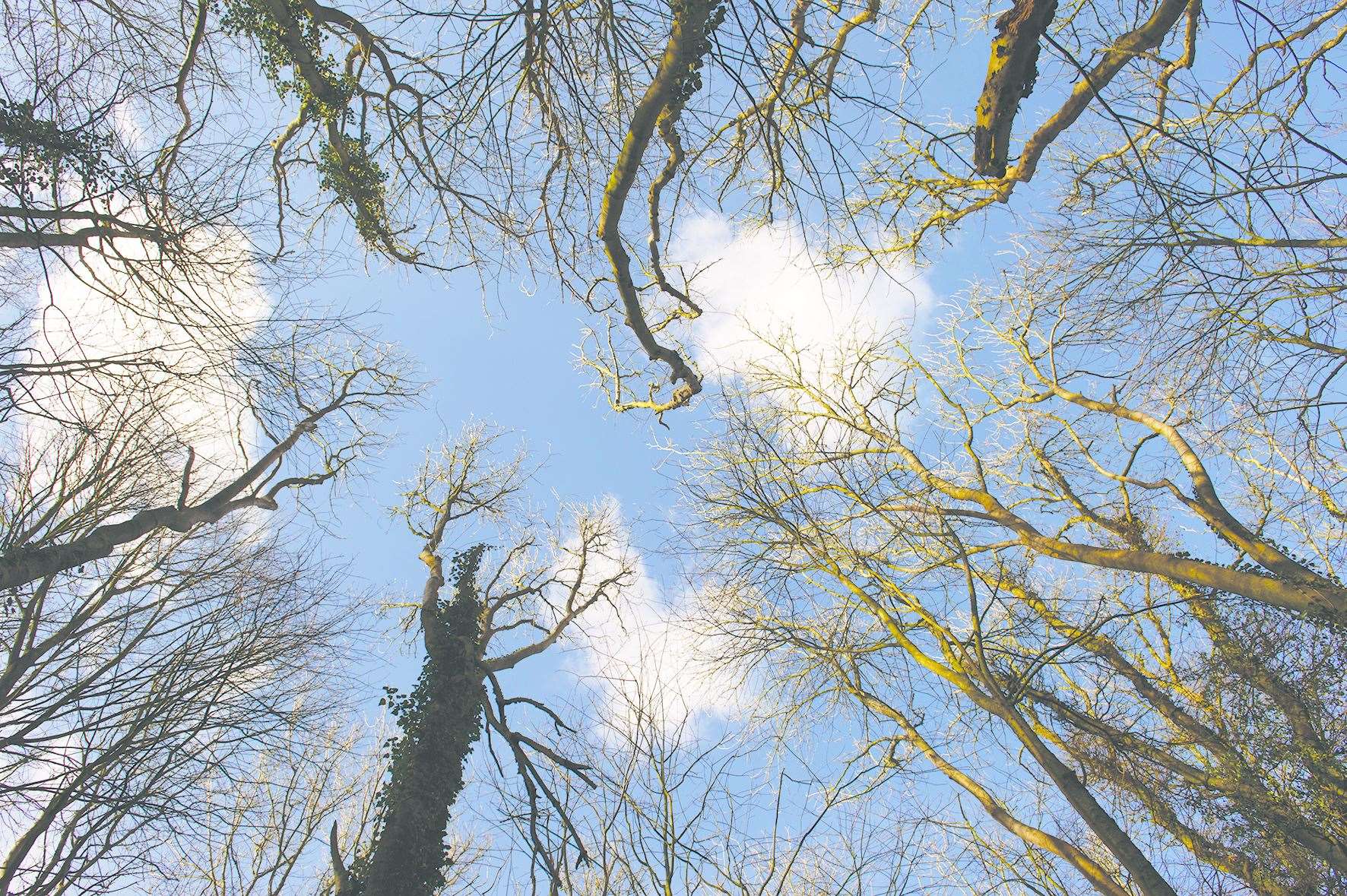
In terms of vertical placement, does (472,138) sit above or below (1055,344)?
below

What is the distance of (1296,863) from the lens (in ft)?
14.5

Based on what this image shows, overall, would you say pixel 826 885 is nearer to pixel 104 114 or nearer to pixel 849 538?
pixel 849 538

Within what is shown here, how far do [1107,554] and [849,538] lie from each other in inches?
78.7

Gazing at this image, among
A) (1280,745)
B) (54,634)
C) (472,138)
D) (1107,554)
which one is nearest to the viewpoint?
(472,138)

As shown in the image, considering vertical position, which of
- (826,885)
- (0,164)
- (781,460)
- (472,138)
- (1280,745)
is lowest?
(826,885)

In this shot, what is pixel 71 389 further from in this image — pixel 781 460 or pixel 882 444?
pixel 882 444

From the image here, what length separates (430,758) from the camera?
7.13 m

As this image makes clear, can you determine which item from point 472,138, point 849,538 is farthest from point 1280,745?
point 472,138

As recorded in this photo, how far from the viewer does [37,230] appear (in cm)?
365

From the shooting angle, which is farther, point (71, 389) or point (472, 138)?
point (71, 389)

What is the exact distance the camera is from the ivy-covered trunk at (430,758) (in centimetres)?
634

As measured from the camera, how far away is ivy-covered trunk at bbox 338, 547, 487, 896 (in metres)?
6.34

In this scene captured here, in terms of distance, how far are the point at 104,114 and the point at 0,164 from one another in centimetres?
65

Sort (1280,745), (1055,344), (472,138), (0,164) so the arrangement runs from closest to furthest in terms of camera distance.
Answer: (472,138), (0,164), (1280,745), (1055,344)
